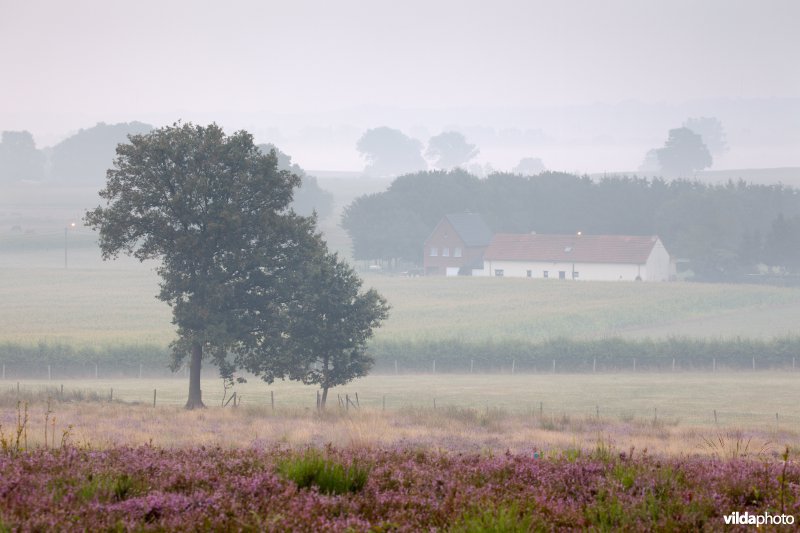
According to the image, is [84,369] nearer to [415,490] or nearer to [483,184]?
[415,490]

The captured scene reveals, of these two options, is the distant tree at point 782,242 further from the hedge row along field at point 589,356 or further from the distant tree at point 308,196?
the distant tree at point 308,196

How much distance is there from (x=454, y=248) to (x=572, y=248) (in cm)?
2023

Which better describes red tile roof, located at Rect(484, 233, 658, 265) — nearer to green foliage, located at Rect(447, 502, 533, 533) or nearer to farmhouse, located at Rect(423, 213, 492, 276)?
farmhouse, located at Rect(423, 213, 492, 276)

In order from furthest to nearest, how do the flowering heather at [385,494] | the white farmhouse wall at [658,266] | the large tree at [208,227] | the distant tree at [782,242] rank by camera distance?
the distant tree at [782,242] → the white farmhouse wall at [658,266] → the large tree at [208,227] → the flowering heather at [385,494]

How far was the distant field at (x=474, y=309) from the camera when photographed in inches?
3073

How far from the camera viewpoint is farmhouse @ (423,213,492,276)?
147 metres

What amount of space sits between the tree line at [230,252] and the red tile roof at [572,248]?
3673 inches

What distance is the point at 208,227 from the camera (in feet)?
132

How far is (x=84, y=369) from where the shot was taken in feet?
208

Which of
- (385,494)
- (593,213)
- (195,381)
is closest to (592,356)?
(195,381)

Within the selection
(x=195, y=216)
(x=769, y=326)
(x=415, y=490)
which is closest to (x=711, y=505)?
(x=415, y=490)

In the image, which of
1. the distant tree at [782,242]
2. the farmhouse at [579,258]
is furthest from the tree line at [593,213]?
the farmhouse at [579,258]

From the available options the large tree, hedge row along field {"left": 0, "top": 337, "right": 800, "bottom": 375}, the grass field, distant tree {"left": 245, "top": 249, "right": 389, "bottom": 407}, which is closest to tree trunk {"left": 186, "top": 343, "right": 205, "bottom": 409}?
the large tree

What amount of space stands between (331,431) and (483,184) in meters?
151
